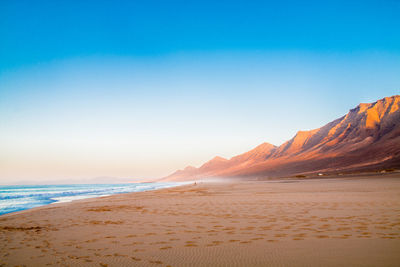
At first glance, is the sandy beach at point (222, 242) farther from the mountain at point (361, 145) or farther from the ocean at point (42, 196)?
the mountain at point (361, 145)

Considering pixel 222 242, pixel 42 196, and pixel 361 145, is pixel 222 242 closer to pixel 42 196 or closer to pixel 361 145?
pixel 42 196

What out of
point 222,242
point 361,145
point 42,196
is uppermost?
point 361,145

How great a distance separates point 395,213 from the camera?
879 centimetres

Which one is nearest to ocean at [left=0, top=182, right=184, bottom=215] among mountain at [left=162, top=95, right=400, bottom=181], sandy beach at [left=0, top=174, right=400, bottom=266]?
sandy beach at [left=0, top=174, right=400, bottom=266]

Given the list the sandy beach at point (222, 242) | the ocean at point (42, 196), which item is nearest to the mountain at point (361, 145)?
the ocean at point (42, 196)

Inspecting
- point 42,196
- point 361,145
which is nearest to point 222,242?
point 42,196

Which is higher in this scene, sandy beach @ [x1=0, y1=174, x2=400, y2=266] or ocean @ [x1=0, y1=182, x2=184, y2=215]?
sandy beach @ [x1=0, y1=174, x2=400, y2=266]

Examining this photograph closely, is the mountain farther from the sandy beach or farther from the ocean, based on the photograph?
the sandy beach

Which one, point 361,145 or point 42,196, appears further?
point 361,145

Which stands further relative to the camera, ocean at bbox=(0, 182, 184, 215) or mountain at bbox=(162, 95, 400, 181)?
mountain at bbox=(162, 95, 400, 181)

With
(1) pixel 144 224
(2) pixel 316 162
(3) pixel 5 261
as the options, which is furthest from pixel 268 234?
(2) pixel 316 162

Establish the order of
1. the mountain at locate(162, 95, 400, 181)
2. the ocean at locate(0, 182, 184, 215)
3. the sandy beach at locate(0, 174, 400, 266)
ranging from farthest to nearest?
the mountain at locate(162, 95, 400, 181) → the ocean at locate(0, 182, 184, 215) → the sandy beach at locate(0, 174, 400, 266)

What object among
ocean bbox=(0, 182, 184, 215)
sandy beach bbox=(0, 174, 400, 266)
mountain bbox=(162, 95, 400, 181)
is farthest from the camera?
mountain bbox=(162, 95, 400, 181)

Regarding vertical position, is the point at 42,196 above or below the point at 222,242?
below
